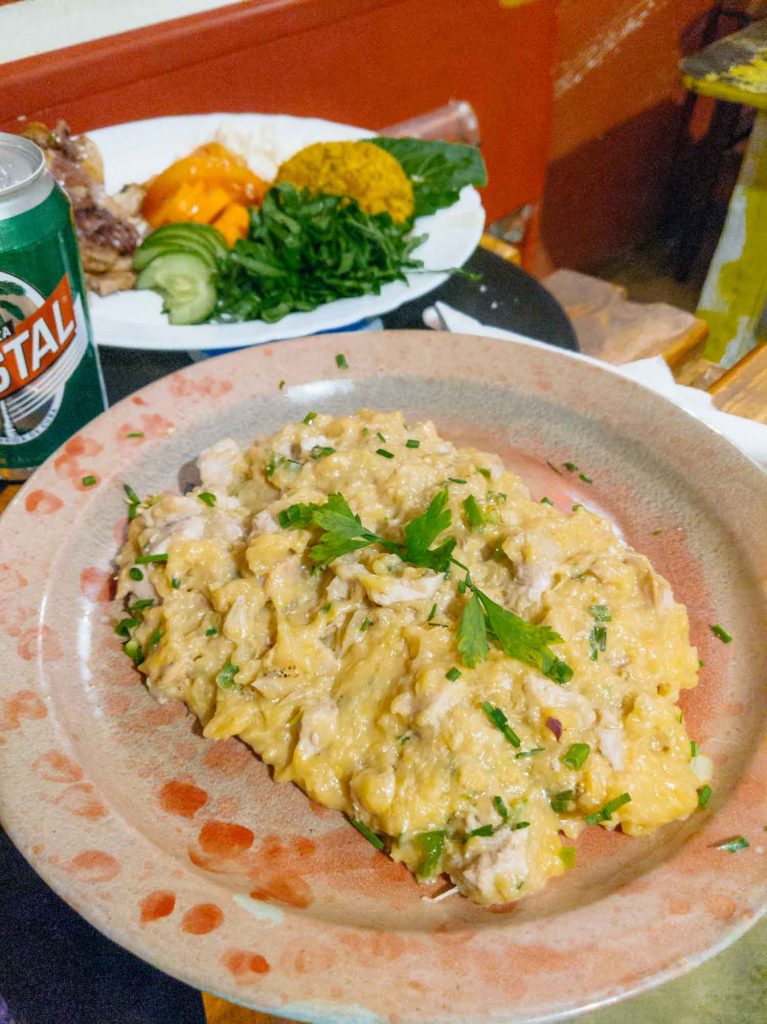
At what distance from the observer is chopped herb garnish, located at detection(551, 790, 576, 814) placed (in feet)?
4.28

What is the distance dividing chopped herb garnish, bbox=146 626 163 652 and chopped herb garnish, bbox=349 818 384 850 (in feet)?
1.57

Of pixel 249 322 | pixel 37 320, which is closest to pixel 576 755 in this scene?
pixel 37 320

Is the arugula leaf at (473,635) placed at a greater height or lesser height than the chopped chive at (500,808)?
greater

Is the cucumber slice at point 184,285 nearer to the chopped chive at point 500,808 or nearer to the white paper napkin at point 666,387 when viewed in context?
the white paper napkin at point 666,387

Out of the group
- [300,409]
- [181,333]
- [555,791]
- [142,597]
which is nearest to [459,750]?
[555,791]

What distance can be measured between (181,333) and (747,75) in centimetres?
488

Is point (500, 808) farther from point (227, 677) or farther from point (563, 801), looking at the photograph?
point (227, 677)

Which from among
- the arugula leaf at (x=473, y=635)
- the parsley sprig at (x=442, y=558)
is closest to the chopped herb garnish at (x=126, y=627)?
the parsley sprig at (x=442, y=558)

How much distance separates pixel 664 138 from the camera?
7895mm

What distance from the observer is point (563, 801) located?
4.29 feet

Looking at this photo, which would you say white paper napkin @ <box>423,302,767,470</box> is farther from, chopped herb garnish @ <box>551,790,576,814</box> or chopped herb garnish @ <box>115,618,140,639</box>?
chopped herb garnish @ <box>115,618,140,639</box>

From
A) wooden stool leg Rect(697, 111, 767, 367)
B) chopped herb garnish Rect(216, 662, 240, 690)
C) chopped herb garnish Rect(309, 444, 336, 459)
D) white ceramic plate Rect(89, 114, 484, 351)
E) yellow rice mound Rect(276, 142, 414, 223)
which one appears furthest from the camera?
wooden stool leg Rect(697, 111, 767, 367)

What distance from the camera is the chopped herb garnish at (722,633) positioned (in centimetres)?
158

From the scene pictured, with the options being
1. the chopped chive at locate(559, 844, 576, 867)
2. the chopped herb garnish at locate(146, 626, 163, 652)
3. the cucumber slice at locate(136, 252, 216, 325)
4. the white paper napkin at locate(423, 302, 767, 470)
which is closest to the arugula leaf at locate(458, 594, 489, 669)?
the chopped chive at locate(559, 844, 576, 867)
